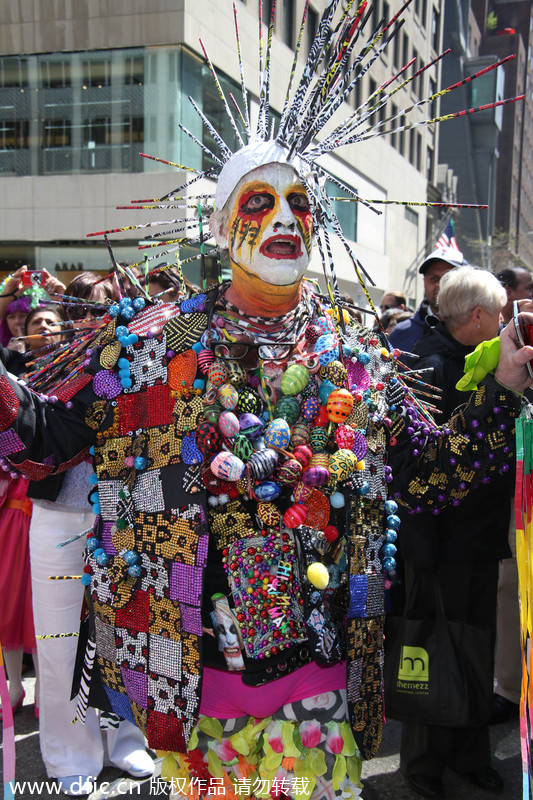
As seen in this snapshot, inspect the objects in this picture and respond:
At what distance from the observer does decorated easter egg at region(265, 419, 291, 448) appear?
1942mm

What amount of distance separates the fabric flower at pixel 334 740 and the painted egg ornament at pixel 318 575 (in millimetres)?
406

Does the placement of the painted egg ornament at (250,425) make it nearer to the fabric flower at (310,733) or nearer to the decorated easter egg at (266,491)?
the decorated easter egg at (266,491)

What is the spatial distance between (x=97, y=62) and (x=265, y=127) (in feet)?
36.4

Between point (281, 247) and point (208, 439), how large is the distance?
22.1 inches

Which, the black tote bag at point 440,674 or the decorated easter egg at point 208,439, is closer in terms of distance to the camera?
the decorated easter egg at point 208,439

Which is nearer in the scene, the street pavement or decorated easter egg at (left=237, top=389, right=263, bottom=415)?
decorated easter egg at (left=237, top=389, right=263, bottom=415)

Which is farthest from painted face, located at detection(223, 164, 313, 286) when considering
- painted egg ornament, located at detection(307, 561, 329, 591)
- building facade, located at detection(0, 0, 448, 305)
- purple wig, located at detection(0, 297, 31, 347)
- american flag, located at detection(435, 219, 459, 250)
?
building facade, located at detection(0, 0, 448, 305)

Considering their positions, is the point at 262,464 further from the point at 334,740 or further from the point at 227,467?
the point at 334,740

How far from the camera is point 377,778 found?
308 cm

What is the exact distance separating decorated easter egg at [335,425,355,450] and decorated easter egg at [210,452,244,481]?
29 centimetres

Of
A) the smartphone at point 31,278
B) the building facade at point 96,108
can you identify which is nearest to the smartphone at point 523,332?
the smartphone at point 31,278

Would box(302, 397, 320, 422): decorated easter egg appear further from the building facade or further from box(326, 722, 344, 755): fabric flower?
the building facade

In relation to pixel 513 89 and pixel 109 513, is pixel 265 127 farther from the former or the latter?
pixel 513 89

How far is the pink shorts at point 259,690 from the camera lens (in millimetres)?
1913
